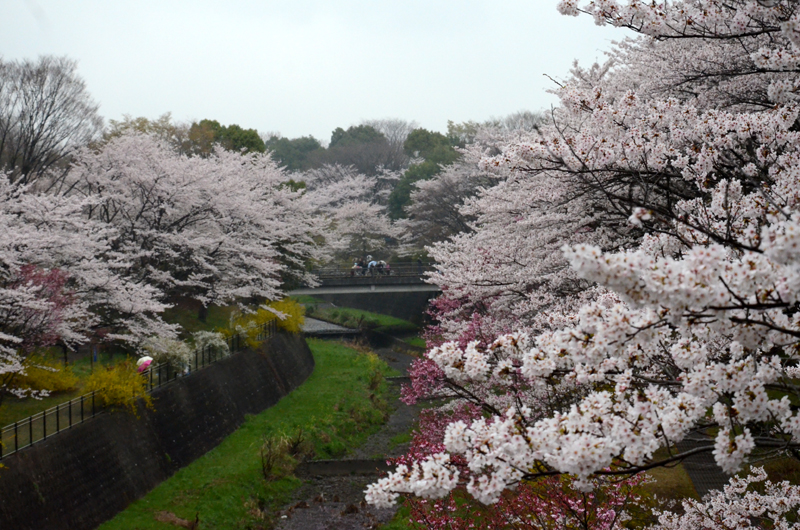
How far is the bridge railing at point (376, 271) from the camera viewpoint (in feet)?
138

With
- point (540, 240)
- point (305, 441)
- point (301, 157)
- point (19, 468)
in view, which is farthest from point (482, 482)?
point (301, 157)

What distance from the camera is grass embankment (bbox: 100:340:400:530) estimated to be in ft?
50.5

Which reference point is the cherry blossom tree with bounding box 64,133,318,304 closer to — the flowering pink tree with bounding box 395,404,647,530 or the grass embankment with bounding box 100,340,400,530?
the grass embankment with bounding box 100,340,400,530

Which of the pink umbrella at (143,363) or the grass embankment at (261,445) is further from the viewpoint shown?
the pink umbrella at (143,363)

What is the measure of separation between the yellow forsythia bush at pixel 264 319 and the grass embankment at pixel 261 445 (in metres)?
2.69

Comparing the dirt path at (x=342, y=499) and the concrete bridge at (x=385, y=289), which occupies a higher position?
the concrete bridge at (x=385, y=289)

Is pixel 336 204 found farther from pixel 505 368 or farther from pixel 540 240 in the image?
pixel 505 368

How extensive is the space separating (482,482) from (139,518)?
41.2ft

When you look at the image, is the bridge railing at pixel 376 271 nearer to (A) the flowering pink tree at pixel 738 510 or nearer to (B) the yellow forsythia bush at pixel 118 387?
(B) the yellow forsythia bush at pixel 118 387

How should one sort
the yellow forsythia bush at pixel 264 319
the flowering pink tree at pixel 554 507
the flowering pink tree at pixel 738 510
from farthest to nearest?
the yellow forsythia bush at pixel 264 319, the flowering pink tree at pixel 554 507, the flowering pink tree at pixel 738 510

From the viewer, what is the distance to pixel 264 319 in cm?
2962

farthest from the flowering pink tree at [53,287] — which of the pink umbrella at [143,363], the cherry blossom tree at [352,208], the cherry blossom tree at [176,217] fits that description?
the cherry blossom tree at [352,208]

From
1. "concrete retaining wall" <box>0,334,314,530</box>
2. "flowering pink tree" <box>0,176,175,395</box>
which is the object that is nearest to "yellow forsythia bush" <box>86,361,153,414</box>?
"concrete retaining wall" <box>0,334,314,530</box>

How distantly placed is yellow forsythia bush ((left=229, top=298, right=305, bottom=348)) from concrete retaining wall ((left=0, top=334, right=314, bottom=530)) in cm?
126
